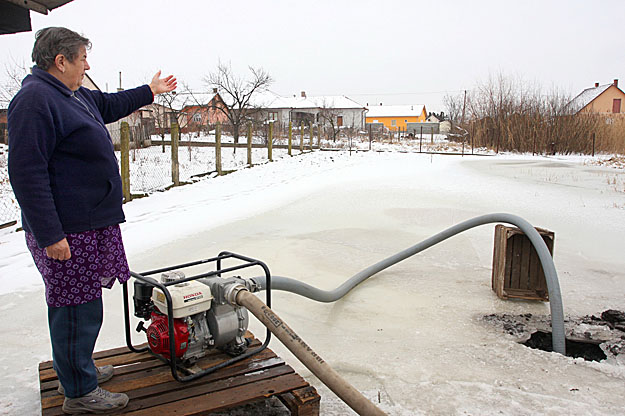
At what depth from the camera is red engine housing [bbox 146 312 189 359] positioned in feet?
7.10

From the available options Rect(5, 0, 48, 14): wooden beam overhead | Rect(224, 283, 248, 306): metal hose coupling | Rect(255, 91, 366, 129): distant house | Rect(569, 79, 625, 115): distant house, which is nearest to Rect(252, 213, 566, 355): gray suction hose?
Rect(224, 283, 248, 306): metal hose coupling

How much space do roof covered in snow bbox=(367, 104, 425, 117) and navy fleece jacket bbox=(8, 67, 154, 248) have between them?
7378cm

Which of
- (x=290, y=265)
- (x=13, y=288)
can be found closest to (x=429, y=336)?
(x=290, y=265)

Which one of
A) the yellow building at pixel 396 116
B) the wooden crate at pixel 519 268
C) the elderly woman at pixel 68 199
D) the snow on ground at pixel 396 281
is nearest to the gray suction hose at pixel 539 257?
the snow on ground at pixel 396 281

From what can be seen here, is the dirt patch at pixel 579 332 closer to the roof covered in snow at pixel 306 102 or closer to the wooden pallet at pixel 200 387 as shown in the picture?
the wooden pallet at pixel 200 387

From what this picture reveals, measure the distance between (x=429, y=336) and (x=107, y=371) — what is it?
1.95 m

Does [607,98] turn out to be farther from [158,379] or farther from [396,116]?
[158,379]

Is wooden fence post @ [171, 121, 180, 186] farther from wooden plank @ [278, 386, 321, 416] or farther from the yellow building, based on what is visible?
the yellow building

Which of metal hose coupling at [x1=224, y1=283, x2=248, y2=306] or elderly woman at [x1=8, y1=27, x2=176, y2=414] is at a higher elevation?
elderly woman at [x1=8, y1=27, x2=176, y2=414]

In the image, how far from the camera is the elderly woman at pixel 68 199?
66.6 inches

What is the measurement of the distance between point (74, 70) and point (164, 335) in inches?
46.2

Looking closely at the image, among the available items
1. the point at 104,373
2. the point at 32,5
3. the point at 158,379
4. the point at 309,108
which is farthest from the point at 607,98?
the point at 104,373

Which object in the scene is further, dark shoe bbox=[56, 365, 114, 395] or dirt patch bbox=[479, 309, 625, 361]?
dirt patch bbox=[479, 309, 625, 361]

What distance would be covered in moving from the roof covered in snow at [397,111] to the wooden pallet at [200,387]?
73.5m
